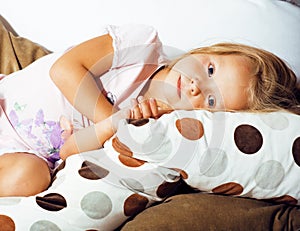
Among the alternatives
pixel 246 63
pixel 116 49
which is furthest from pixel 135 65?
pixel 246 63

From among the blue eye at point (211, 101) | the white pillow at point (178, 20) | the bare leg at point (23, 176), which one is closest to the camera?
the bare leg at point (23, 176)

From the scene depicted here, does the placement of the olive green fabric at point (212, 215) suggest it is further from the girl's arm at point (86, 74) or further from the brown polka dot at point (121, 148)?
the girl's arm at point (86, 74)

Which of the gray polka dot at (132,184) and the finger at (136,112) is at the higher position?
the finger at (136,112)

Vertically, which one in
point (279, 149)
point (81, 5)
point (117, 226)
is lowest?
point (117, 226)

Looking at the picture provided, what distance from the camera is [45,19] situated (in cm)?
147

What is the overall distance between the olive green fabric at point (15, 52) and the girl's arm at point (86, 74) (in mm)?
242

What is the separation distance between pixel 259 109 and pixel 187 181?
0.22 meters

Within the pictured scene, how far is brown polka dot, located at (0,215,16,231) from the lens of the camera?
91 centimetres

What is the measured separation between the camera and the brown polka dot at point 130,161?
99 centimetres

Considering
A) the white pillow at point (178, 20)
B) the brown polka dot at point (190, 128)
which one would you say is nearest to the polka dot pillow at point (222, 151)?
the brown polka dot at point (190, 128)

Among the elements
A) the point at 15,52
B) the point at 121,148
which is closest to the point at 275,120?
the point at 121,148

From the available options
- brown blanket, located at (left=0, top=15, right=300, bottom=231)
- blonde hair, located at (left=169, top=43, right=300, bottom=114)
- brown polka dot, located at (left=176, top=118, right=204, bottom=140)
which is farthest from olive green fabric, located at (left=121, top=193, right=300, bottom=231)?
blonde hair, located at (left=169, top=43, right=300, bottom=114)

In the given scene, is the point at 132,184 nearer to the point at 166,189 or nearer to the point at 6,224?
the point at 166,189

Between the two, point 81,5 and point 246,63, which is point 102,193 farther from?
point 81,5
